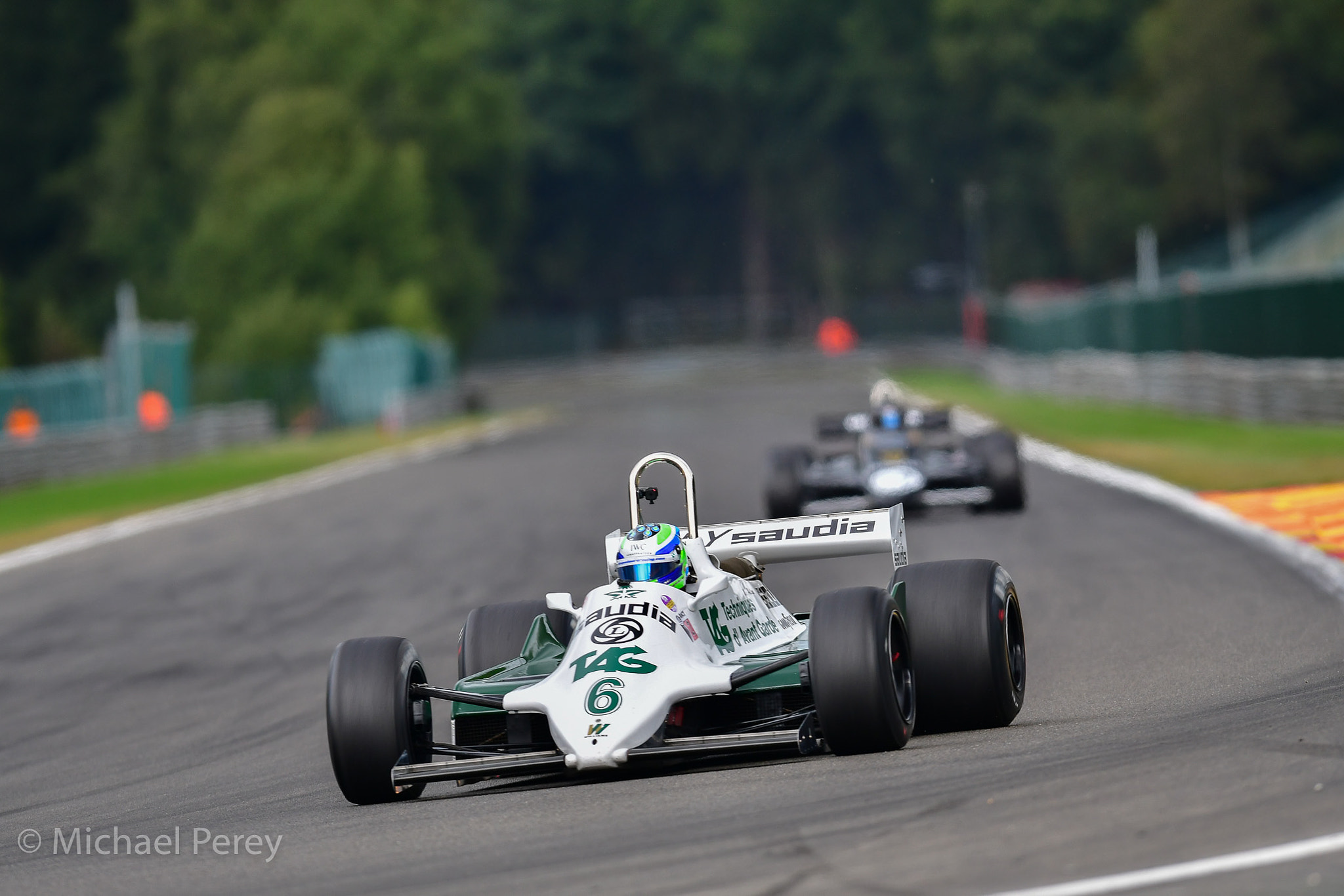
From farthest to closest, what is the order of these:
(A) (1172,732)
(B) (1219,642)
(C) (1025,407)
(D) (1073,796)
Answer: (C) (1025,407), (B) (1219,642), (A) (1172,732), (D) (1073,796)

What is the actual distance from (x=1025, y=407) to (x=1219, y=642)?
3410 centimetres

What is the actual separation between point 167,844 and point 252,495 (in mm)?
20484

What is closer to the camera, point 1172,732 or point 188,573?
point 1172,732

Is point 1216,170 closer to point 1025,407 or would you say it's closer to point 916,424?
point 1025,407

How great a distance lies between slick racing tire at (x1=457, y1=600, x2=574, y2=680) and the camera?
9.19 m

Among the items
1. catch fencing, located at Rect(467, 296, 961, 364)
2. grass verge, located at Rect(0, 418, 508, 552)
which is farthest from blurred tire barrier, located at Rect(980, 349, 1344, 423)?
catch fencing, located at Rect(467, 296, 961, 364)

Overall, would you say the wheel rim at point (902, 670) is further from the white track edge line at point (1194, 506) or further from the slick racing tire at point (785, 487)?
the slick racing tire at point (785, 487)

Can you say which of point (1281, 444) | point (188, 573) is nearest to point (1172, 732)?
point (188, 573)

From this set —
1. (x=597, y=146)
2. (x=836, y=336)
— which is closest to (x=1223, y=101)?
(x=836, y=336)

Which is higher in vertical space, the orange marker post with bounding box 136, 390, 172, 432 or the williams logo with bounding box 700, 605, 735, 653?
the williams logo with bounding box 700, 605, 735, 653

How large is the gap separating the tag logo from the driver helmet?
26.6 inches

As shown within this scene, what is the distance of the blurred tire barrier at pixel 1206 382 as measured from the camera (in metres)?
26.8

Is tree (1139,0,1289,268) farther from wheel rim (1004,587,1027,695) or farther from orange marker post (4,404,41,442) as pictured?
wheel rim (1004,587,1027,695)

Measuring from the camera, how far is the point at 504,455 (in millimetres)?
34531
